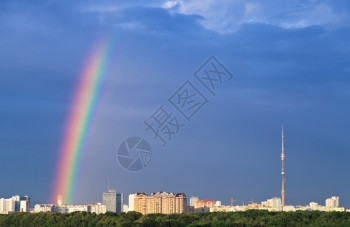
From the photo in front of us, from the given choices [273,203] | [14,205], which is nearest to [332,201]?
[273,203]

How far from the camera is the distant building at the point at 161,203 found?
3531 inches

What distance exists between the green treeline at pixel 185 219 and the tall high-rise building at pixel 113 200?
49.3 meters

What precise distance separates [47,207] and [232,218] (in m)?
64.7

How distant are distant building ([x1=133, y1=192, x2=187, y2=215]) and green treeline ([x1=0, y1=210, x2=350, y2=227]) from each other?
3634cm

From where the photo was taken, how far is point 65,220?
48625 millimetres

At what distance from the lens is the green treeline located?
43.0 m

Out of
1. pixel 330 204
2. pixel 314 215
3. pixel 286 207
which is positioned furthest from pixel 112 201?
pixel 314 215

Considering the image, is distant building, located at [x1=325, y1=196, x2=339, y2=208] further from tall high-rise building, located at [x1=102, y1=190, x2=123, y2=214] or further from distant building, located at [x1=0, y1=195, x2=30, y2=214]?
distant building, located at [x1=0, y1=195, x2=30, y2=214]

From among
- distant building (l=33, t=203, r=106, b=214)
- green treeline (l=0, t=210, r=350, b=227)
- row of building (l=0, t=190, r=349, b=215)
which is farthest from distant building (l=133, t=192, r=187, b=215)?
green treeline (l=0, t=210, r=350, b=227)

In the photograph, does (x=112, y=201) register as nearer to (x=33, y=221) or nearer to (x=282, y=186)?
(x=282, y=186)

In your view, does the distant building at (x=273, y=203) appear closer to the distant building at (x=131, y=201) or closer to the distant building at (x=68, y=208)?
the distant building at (x=131, y=201)

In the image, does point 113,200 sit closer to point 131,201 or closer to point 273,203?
point 131,201

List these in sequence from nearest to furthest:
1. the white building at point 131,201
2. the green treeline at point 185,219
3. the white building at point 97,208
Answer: the green treeline at point 185,219 → the white building at point 131,201 → the white building at point 97,208

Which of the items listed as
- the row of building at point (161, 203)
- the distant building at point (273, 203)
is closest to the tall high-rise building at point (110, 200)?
the row of building at point (161, 203)
